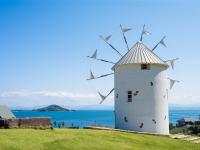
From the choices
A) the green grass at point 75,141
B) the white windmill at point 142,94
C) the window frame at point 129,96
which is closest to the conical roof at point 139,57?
the white windmill at point 142,94

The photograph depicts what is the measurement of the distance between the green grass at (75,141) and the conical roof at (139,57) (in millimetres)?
7833

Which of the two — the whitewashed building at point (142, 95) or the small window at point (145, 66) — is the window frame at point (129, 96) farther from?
the small window at point (145, 66)

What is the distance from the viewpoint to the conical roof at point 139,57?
28.4 metres

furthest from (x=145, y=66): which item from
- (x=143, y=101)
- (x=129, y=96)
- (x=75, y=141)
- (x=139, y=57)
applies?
(x=75, y=141)

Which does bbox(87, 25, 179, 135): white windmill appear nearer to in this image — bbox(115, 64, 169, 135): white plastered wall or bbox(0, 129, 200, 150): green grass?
bbox(115, 64, 169, 135): white plastered wall

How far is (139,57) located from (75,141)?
1268 cm

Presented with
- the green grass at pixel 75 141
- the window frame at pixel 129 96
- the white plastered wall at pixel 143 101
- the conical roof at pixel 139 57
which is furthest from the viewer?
the conical roof at pixel 139 57

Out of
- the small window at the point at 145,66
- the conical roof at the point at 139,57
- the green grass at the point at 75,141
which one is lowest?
the green grass at the point at 75,141

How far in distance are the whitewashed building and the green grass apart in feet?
17.1

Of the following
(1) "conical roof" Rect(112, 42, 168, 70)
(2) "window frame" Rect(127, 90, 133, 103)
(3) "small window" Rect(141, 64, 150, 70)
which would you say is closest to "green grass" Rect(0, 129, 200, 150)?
(2) "window frame" Rect(127, 90, 133, 103)

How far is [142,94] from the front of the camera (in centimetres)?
2773

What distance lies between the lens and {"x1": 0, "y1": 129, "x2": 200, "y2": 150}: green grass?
53.5 feet

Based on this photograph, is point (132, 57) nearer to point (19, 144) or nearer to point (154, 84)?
point (154, 84)

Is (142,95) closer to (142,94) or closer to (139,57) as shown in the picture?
(142,94)
